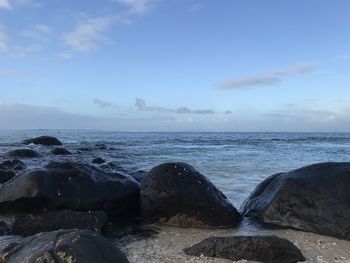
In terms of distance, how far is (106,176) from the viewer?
8273 mm

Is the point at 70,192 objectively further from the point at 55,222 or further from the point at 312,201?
the point at 312,201

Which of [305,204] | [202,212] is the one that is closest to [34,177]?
[202,212]

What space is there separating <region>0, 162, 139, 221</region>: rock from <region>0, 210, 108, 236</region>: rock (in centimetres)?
62

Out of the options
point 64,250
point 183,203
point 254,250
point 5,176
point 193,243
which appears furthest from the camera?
point 5,176

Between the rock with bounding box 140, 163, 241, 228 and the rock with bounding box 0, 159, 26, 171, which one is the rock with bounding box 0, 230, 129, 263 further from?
the rock with bounding box 0, 159, 26, 171

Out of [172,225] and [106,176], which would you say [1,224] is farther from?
[172,225]

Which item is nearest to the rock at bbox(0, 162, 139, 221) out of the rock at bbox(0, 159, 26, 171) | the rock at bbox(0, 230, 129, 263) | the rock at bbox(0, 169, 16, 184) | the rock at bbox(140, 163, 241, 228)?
the rock at bbox(140, 163, 241, 228)

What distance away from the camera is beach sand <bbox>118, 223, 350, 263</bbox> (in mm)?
5663

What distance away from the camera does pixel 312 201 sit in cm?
725

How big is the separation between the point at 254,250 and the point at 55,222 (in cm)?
300

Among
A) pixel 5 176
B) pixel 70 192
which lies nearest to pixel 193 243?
pixel 70 192

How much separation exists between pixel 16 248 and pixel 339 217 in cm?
489

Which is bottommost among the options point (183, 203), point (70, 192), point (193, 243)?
point (193, 243)

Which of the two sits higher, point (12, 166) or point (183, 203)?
point (183, 203)
